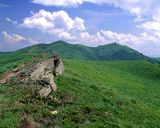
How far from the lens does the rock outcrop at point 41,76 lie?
129 feet

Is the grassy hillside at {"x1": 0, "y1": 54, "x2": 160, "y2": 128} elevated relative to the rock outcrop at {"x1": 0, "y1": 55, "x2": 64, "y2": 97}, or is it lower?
lower

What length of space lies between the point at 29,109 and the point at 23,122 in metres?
3.35

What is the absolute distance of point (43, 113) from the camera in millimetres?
33281

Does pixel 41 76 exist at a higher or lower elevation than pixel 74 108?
higher

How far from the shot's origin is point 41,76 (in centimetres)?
4306

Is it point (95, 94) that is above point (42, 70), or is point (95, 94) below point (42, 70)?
below

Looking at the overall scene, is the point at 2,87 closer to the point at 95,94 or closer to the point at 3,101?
the point at 3,101

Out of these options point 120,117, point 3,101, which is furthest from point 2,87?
point 120,117

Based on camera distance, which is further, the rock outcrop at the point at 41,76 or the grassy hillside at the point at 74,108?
the rock outcrop at the point at 41,76

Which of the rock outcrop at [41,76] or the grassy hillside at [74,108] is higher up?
the rock outcrop at [41,76]

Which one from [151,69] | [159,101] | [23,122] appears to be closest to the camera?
[23,122]

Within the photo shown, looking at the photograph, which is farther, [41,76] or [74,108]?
[41,76]

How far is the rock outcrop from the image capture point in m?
39.4

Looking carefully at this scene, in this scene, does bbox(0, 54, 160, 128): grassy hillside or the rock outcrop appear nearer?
bbox(0, 54, 160, 128): grassy hillside
